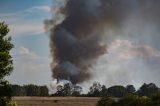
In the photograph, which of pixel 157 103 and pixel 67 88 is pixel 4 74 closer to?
pixel 157 103

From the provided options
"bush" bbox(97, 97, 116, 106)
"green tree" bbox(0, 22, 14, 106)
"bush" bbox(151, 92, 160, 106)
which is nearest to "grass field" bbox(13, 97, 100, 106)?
"bush" bbox(97, 97, 116, 106)

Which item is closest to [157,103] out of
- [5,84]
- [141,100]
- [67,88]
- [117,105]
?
[141,100]

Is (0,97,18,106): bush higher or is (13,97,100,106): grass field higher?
(13,97,100,106): grass field

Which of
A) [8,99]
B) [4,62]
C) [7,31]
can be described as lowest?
[8,99]

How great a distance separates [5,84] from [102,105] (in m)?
37.9

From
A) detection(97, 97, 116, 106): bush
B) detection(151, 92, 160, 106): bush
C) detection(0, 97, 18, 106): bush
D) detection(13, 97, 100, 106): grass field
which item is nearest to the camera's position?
detection(0, 97, 18, 106): bush

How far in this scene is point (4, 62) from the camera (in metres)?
45.4

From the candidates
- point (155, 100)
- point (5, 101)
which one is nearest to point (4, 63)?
point (5, 101)

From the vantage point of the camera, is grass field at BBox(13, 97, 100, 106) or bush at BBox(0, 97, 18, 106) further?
grass field at BBox(13, 97, 100, 106)

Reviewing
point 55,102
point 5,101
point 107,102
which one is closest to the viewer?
point 5,101

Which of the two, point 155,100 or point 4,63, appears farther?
point 155,100

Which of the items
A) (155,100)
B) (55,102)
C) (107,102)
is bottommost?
(155,100)

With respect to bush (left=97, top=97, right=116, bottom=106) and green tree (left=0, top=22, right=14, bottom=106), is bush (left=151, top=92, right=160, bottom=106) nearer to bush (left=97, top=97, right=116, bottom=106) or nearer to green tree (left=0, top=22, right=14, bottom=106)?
bush (left=97, top=97, right=116, bottom=106)

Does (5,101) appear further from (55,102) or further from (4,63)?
(55,102)
